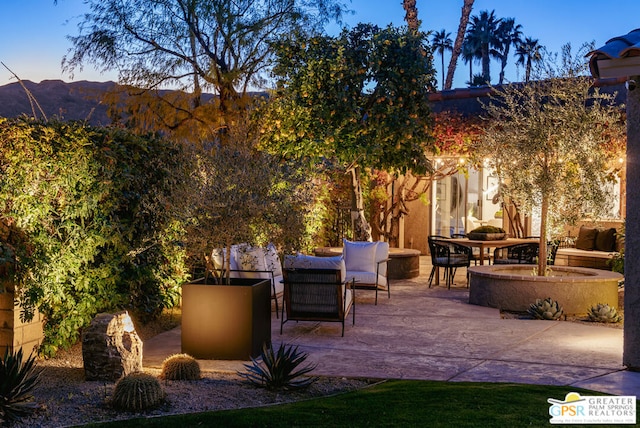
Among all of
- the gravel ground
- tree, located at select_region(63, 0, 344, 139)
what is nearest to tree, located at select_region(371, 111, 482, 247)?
tree, located at select_region(63, 0, 344, 139)

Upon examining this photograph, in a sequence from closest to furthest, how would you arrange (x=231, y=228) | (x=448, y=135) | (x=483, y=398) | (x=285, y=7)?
(x=483, y=398) < (x=231, y=228) < (x=448, y=135) < (x=285, y=7)

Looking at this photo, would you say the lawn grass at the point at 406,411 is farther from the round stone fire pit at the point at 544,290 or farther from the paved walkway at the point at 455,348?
the round stone fire pit at the point at 544,290

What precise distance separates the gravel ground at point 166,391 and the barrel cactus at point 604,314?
13.5 ft

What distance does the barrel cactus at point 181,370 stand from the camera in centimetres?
562

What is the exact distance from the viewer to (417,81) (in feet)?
37.8

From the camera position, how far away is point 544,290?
9188 millimetres

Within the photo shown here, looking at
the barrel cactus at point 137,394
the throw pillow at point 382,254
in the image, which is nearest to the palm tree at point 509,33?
the throw pillow at point 382,254

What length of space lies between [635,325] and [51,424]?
4621 mm

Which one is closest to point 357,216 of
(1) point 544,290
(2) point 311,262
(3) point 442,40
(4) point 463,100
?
(1) point 544,290

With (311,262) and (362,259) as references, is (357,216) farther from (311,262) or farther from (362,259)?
(311,262)

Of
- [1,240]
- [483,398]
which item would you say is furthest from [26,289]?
[483,398]

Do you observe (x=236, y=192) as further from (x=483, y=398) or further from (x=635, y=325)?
(x=635, y=325)

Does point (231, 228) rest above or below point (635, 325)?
above

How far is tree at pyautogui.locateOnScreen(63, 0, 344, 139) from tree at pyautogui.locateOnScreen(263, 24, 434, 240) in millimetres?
7708
